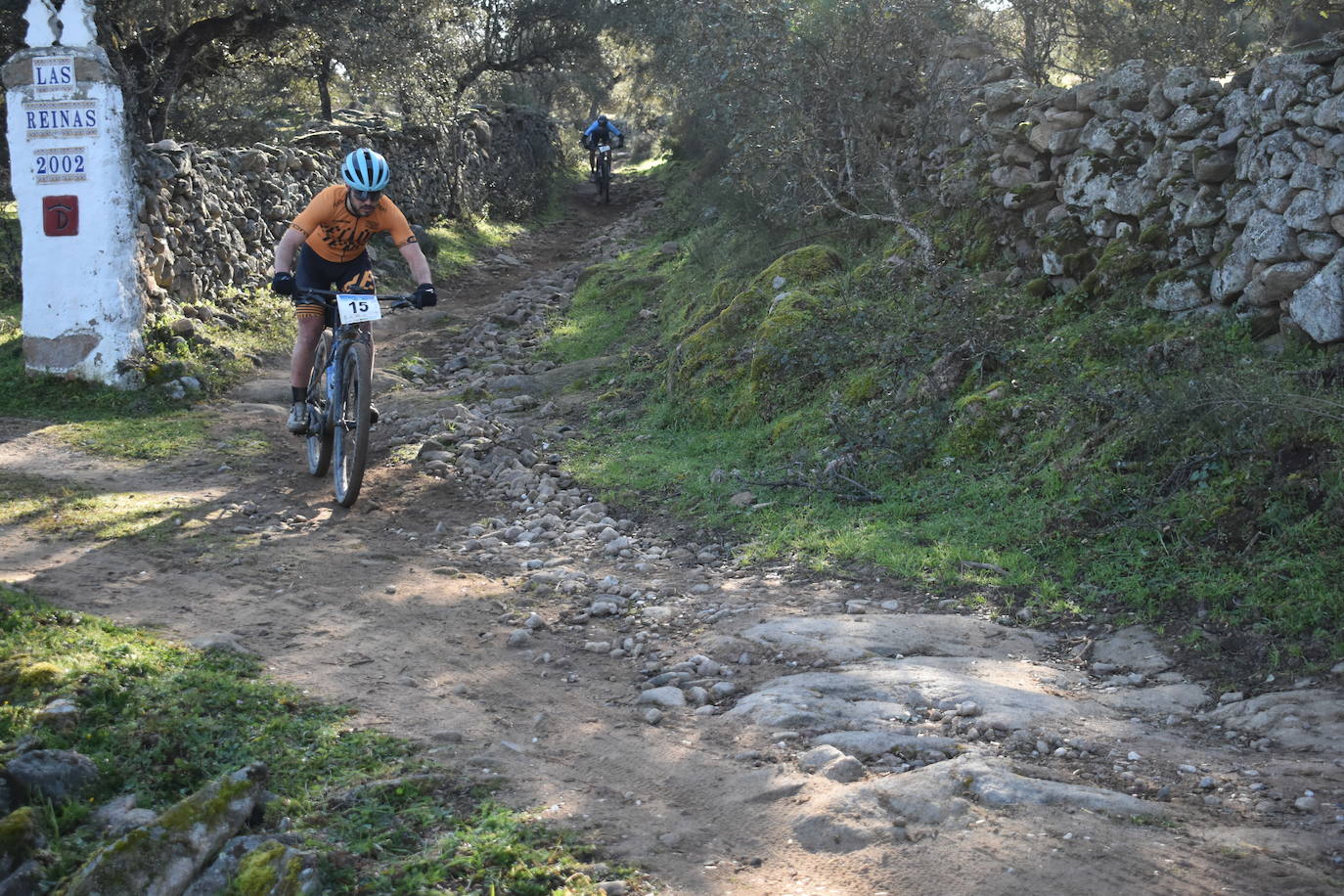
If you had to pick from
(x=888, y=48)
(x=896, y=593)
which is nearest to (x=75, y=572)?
(x=896, y=593)

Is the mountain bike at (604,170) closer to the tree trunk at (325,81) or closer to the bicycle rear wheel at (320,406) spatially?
the tree trunk at (325,81)

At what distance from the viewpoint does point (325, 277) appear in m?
7.02

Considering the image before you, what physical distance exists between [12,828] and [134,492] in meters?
4.21

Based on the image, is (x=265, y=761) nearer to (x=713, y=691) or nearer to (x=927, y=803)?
(x=713, y=691)

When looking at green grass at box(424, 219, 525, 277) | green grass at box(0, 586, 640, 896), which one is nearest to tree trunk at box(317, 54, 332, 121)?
green grass at box(424, 219, 525, 277)

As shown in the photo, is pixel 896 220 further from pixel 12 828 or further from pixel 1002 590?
pixel 12 828

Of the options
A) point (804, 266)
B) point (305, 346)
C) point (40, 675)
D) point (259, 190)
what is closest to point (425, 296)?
point (305, 346)

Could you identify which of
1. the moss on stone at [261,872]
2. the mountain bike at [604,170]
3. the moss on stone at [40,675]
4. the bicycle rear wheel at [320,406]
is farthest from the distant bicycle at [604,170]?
the moss on stone at [261,872]

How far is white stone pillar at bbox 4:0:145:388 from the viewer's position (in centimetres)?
893

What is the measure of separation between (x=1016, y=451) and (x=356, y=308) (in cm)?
404

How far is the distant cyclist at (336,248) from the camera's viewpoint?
21.5 feet

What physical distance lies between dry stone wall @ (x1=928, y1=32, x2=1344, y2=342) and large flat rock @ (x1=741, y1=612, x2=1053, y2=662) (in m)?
2.53

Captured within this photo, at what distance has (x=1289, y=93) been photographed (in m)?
6.18

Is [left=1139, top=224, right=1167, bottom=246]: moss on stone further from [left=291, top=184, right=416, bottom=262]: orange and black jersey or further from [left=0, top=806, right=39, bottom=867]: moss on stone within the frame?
[left=0, top=806, right=39, bottom=867]: moss on stone
